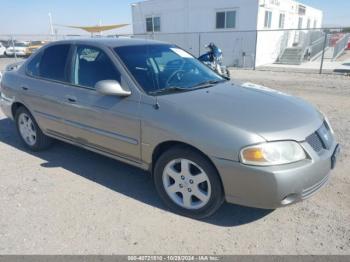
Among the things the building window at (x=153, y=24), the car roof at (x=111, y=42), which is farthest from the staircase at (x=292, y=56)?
the car roof at (x=111, y=42)

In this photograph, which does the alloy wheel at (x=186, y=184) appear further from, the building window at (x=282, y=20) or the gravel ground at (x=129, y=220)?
the building window at (x=282, y=20)

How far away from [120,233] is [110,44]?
2.16 meters

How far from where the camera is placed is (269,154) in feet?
8.18

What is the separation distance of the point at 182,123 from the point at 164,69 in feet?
3.45

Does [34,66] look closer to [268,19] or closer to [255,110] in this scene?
[255,110]

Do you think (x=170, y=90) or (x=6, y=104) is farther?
(x=6, y=104)

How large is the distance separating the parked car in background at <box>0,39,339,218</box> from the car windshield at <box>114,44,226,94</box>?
0.01 m

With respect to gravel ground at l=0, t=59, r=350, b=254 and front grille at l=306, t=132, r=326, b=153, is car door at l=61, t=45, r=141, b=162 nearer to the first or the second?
gravel ground at l=0, t=59, r=350, b=254

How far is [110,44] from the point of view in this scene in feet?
12.0

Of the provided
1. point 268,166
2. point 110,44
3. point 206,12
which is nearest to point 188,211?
point 268,166

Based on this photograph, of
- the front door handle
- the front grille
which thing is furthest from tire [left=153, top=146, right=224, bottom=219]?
the front door handle

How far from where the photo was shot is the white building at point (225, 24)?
17.2m

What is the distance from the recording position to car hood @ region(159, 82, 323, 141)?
8.61 ft

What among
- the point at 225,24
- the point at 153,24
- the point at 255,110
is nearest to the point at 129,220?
the point at 255,110
